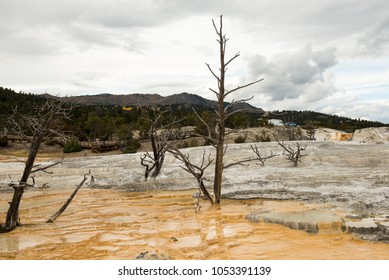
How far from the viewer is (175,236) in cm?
607

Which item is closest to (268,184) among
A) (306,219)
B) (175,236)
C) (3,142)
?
(306,219)

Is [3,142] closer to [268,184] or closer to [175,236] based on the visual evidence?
[268,184]

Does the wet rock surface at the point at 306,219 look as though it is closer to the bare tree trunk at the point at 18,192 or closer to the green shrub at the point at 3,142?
the bare tree trunk at the point at 18,192

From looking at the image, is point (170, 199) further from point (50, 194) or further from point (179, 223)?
point (50, 194)

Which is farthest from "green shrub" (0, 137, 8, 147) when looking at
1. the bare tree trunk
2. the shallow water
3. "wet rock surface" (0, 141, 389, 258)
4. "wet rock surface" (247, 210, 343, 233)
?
"wet rock surface" (247, 210, 343, 233)

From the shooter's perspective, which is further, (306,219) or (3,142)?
(3,142)

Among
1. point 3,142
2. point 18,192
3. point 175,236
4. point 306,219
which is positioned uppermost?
point 3,142

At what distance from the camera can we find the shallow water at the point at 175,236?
5.12m

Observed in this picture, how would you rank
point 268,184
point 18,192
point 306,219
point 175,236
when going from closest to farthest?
point 175,236
point 306,219
point 18,192
point 268,184

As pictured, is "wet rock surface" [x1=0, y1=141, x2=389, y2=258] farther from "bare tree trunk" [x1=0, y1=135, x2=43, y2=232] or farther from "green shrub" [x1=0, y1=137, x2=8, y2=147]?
"green shrub" [x1=0, y1=137, x2=8, y2=147]

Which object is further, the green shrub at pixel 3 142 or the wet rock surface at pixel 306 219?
the green shrub at pixel 3 142

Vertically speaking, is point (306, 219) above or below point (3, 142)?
below

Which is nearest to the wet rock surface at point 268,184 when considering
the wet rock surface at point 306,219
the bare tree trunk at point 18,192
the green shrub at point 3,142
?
the wet rock surface at point 306,219
